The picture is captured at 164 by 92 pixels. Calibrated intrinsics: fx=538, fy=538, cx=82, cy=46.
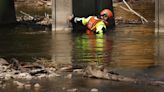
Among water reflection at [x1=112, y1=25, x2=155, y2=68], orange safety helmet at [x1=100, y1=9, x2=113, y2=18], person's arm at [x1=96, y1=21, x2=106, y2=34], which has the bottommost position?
water reflection at [x1=112, y1=25, x2=155, y2=68]

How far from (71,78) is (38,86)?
106 cm

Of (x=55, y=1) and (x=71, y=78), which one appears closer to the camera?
(x=71, y=78)

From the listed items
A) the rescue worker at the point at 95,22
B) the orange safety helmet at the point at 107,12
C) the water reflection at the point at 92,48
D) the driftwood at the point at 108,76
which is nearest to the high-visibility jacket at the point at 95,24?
the rescue worker at the point at 95,22

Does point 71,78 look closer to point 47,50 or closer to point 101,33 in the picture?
point 47,50

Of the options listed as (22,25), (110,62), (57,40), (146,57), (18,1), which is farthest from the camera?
(18,1)

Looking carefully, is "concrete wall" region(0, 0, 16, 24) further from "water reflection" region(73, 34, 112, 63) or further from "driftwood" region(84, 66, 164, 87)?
"driftwood" region(84, 66, 164, 87)

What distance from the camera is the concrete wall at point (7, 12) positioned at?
2800 cm

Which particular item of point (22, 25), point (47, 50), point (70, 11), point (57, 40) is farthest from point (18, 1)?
point (47, 50)

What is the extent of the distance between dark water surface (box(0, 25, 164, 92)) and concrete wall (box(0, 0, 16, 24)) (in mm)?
2955

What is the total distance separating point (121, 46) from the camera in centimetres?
1742

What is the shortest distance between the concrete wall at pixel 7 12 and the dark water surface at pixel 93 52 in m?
2.96

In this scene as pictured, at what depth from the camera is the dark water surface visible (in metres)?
10.5

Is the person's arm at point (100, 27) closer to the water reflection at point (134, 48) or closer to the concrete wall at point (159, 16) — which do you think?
the water reflection at point (134, 48)

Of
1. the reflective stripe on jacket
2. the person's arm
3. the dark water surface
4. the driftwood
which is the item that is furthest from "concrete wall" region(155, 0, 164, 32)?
the driftwood
